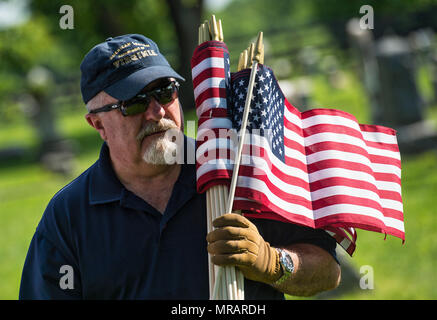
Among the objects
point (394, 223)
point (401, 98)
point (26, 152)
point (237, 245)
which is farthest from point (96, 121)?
point (26, 152)

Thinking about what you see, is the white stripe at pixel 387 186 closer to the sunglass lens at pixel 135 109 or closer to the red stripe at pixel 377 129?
the red stripe at pixel 377 129

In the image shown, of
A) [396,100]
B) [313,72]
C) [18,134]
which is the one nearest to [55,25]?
[18,134]

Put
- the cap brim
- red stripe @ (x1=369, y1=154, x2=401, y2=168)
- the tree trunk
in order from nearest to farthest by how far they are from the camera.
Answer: the cap brim
red stripe @ (x1=369, y1=154, x2=401, y2=168)
the tree trunk

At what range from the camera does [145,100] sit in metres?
3.25

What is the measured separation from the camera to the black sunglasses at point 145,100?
10.6 ft

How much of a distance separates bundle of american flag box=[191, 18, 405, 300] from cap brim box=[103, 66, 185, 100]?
196mm

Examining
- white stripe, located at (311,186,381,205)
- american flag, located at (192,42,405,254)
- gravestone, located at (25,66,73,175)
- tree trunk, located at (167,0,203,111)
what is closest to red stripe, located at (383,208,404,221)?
american flag, located at (192,42,405,254)

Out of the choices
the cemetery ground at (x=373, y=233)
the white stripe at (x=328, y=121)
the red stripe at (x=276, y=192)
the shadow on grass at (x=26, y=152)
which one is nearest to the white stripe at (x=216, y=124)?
the red stripe at (x=276, y=192)

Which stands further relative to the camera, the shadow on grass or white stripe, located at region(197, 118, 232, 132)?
the shadow on grass

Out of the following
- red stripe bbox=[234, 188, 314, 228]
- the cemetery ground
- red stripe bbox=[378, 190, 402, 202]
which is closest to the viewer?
red stripe bbox=[234, 188, 314, 228]

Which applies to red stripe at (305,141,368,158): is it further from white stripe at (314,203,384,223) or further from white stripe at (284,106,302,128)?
white stripe at (314,203,384,223)

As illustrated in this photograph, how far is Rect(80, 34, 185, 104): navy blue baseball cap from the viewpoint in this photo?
3.20 meters

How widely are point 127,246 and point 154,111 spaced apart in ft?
2.47

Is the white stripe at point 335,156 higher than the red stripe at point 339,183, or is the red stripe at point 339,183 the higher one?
the white stripe at point 335,156
